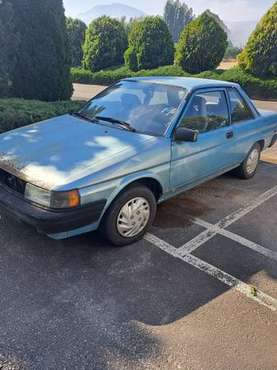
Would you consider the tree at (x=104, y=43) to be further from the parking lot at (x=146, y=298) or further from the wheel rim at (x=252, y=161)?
the parking lot at (x=146, y=298)

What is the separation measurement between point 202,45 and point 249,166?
13966 millimetres

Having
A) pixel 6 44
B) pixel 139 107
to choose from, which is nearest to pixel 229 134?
pixel 139 107

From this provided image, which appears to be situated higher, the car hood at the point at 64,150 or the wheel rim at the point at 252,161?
the car hood at the point at 64,150

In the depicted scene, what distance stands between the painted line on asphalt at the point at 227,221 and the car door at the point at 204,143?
22.9 inches

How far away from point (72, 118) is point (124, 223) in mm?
1578

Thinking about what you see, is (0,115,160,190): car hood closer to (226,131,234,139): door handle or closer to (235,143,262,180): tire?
(226,131,234,139): door handle

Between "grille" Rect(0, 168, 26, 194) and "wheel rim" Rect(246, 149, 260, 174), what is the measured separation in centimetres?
352

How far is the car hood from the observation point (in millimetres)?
2900

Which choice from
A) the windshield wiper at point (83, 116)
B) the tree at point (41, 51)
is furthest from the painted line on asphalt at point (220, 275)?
the tree at point (41, 51)

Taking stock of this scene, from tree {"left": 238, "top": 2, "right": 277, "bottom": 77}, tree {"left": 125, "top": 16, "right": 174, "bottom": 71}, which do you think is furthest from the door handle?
tree {"left": 125, "top": 16, "right": 174, "bottom": 71}

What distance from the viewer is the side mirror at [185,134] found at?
11.5 ft

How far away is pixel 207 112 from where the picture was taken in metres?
4.12

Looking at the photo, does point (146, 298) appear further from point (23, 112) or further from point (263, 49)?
point (263, 49)

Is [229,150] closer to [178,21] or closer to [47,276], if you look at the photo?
[47,276]
